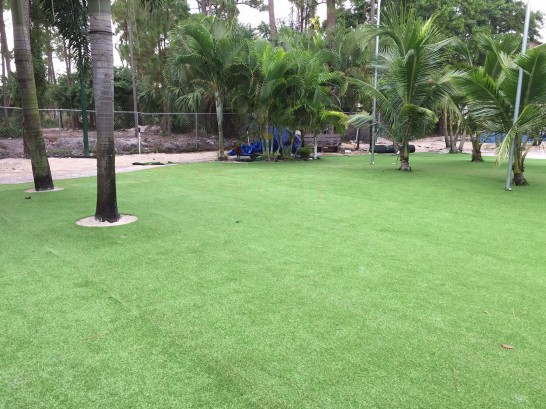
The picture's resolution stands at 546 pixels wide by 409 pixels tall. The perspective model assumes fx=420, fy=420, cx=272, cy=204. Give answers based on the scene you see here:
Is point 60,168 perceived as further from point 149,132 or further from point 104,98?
point 149,132

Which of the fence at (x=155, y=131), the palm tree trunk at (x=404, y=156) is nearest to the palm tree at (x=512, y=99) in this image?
the palm tree trunk at (x=404, y=156)

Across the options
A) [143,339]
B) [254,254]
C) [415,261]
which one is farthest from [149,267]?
[415,261]

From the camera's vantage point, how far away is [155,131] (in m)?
23.8

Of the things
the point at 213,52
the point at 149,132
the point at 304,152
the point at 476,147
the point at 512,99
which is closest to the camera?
the point at 512,99

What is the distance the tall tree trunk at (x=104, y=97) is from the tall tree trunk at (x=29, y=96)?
9.03 ft

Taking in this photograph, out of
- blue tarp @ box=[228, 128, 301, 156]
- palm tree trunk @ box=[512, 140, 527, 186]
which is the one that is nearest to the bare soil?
blue tarp @ box=[228, 128, 301, 156]

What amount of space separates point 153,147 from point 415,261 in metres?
16.7

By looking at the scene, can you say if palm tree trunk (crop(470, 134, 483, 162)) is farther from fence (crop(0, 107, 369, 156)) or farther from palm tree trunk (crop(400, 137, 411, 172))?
fence (crop(0, 107, 369, 156))

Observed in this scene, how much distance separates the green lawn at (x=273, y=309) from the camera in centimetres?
A: 216

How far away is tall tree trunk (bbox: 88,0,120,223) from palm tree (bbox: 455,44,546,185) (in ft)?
21.8

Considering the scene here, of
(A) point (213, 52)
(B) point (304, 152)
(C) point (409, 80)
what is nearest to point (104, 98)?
(C) point (409, 80)

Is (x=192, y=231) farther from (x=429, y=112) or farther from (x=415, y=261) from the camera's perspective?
(x=429, y=112)

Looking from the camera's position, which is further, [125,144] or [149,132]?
[149,132]

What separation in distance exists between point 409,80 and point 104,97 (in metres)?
8.10
